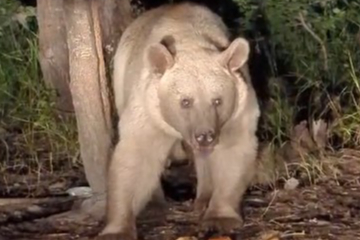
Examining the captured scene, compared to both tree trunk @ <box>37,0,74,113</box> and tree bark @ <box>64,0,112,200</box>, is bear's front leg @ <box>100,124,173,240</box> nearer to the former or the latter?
tree bark @ <box>64,0,112,200</box>

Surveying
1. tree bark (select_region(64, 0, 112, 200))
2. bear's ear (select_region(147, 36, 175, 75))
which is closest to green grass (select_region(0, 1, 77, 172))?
tree bark (select_region(64, 0, 112, 200))

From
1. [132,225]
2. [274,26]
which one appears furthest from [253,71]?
[132,225]

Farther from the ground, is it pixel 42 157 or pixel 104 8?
pixel 104 8

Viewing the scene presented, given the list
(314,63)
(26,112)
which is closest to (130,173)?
(26,112)

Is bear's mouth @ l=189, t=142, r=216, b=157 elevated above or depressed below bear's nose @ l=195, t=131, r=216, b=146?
below

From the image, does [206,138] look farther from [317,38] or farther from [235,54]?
[317,38]

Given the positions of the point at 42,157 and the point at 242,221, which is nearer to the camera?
the point at 242,221

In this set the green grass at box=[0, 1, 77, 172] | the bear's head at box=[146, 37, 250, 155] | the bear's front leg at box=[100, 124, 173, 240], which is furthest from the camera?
the green grass at box=[0, 1, 77, 172]

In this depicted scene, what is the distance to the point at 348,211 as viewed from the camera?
6.94 meters

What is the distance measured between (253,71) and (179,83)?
7.71 ft

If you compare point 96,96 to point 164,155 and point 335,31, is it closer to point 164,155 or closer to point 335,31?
point 164,155

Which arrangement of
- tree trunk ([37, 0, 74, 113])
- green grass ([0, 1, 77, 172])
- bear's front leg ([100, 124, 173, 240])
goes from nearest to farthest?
bear's front leg ([100, 124, 173, 240]), green grass ([0, 1, 77, 172]), tree trunk ([37, 0, 74, 113])

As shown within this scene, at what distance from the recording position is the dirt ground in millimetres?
6617

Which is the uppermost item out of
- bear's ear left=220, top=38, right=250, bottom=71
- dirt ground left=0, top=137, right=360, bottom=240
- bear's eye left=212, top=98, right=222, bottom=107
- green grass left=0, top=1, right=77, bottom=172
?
bear's ear left=220, top=38, right=250, bottom=71
